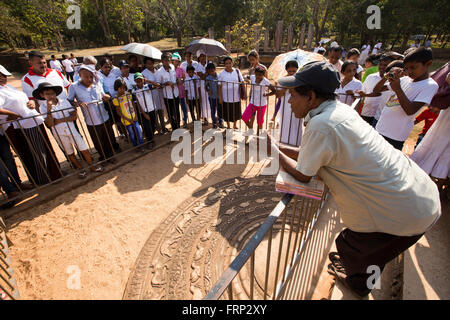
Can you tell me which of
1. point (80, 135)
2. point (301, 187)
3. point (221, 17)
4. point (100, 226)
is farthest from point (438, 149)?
point (221, 17)

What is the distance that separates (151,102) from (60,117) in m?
2.00

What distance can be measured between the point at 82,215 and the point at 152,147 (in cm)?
250

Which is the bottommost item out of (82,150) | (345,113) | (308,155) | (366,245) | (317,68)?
(82,150)

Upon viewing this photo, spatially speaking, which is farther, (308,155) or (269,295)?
(269,295)

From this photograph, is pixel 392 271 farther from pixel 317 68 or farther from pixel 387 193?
pixel 317 68

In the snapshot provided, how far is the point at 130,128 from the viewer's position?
5.51 meters

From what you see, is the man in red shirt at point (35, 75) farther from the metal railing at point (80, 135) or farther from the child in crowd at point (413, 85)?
the child in crowd at point (413, 85)

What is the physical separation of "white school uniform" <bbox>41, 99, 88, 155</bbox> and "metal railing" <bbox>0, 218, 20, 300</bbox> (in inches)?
68.0

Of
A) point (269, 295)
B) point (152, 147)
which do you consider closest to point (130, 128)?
point (152, 147)

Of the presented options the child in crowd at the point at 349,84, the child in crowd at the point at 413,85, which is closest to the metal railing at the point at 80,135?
the child in crowd at the point at 349,84

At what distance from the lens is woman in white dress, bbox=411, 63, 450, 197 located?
9.89 ft

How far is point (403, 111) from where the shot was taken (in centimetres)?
340

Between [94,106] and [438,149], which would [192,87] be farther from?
[438,149]

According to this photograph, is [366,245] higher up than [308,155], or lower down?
lower down
